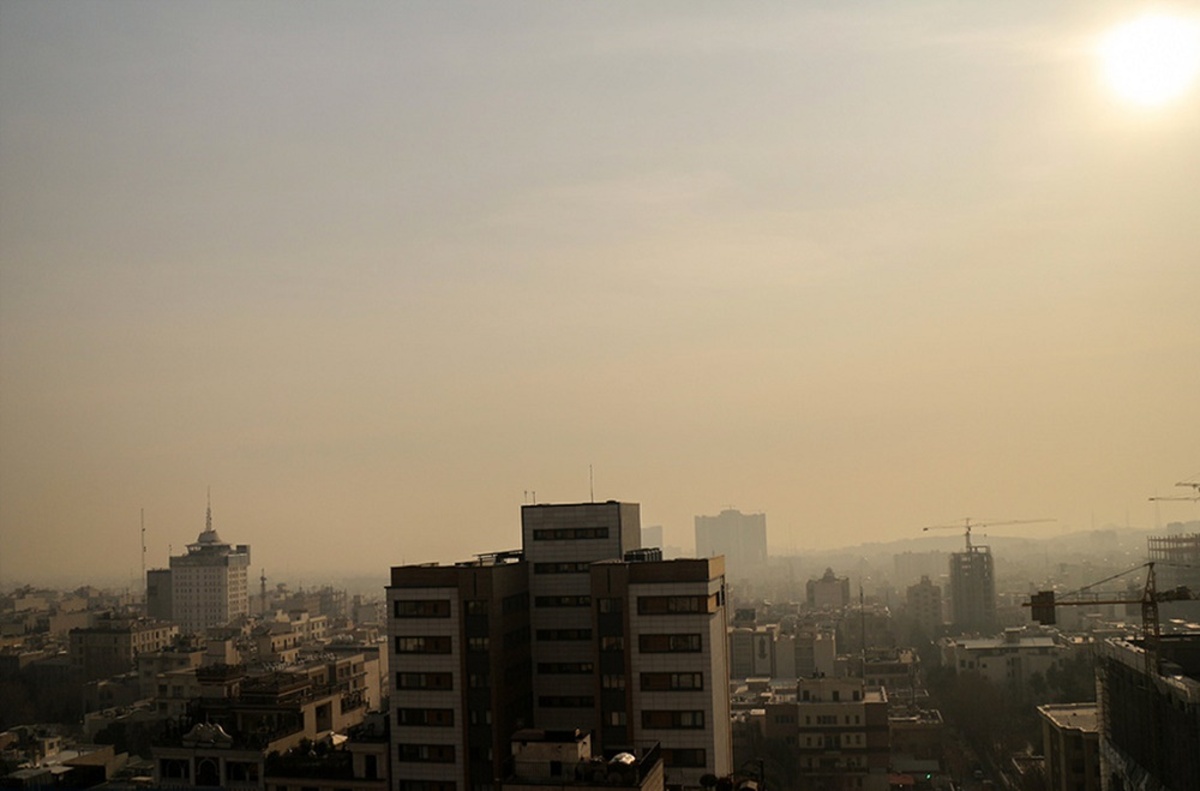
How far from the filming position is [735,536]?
19025 cm

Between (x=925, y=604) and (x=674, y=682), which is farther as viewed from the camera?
(x=925, y=604)

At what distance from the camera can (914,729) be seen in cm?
3859

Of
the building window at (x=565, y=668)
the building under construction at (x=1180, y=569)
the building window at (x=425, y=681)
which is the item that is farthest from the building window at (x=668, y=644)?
the building under construction at (x=1180, y=569)

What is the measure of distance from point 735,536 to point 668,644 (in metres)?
175

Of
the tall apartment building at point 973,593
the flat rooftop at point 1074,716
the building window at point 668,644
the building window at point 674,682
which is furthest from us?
the tall apartment building at point 973,593

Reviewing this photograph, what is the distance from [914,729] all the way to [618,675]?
23824 millimetres

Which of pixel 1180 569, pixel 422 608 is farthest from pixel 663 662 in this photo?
pixel 1180 569

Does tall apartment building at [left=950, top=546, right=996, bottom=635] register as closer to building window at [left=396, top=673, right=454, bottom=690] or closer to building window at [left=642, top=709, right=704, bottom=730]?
building window at [left=642, top=709, right=704, bottom=730]

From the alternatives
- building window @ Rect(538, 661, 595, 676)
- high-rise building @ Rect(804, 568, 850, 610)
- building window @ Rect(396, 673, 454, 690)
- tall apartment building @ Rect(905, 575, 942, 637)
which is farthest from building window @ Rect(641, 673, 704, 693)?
high-rise building @ Rect(804, 568, 850, 610)

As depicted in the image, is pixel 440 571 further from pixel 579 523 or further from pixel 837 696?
pixel 837 696

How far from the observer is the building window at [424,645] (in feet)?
60.7

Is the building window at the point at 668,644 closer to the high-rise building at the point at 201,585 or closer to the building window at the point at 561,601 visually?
the building window at the point at 561,601

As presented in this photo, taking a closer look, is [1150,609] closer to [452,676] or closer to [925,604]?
[452,676]

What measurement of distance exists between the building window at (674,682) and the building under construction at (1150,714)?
7900mm
